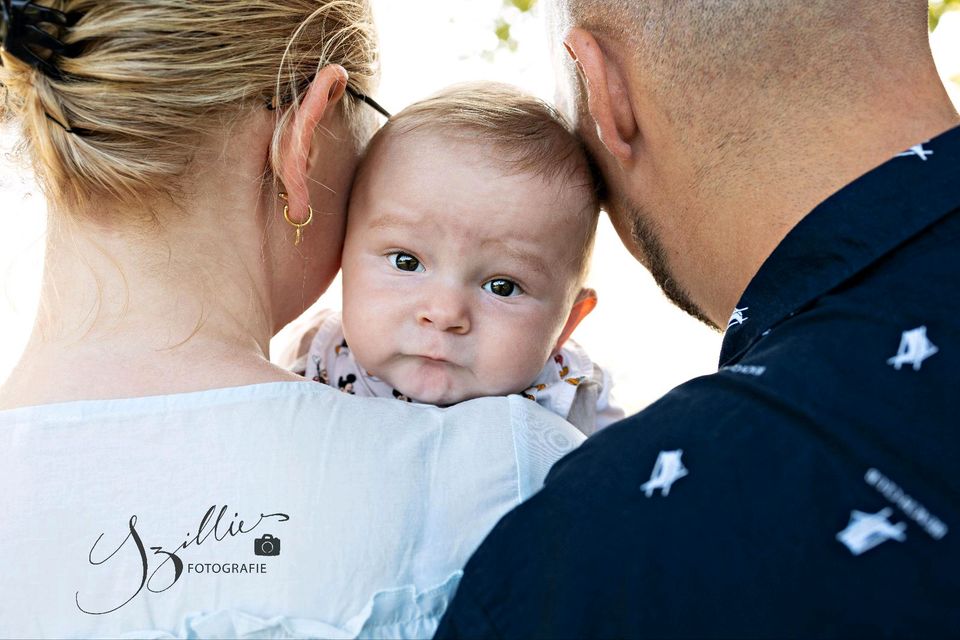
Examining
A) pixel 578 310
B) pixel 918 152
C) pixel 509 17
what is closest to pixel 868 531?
pixel 918 152

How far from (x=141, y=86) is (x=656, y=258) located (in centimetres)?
114

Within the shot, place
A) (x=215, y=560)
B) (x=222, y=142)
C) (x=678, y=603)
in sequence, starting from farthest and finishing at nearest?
(x=222, y=142) → (x=215, y=560) → (x=678, y=603)

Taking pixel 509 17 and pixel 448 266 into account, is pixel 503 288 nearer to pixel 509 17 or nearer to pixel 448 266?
pixel 448 266

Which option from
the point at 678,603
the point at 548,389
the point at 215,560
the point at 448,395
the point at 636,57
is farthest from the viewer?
the point at 548,389

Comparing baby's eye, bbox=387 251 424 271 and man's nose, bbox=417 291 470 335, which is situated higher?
baby's eye, bbox=387 251 424 271

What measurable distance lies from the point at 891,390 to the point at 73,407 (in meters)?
1.20

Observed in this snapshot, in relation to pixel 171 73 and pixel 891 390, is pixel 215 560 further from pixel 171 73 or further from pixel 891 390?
pixel 891 390

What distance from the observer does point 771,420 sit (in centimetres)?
128

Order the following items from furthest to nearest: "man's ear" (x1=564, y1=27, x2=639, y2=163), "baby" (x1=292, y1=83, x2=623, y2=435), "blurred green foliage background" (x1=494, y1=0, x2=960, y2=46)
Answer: "blurred green foliage background" (x1=494, y1=0, x2=960, y2=46), "baby" (x1=292, y1=83, x2=623, y2=435), "man's ear" (x1=564, y1=27, x2=639, y2=163)

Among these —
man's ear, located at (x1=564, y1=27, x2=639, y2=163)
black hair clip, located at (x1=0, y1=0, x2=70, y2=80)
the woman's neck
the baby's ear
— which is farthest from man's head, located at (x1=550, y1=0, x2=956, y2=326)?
black hair clip, located at (x1=0, y1=0, x2=70, y2=80)

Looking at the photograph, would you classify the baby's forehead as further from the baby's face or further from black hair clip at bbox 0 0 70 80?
black hair clip at bbox 0 0 70 80

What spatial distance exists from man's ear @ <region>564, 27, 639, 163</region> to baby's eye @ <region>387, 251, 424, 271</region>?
1.66 ft

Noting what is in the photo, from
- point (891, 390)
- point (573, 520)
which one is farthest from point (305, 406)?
point (891, 390)

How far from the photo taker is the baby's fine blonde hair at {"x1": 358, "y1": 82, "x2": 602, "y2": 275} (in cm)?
223
